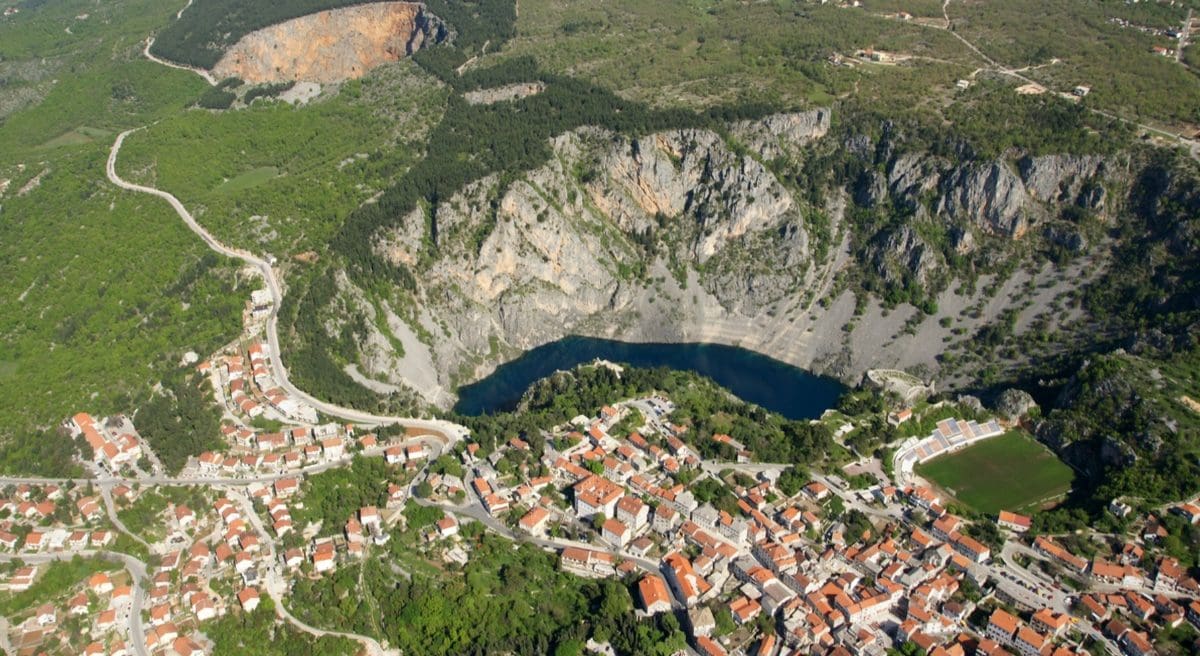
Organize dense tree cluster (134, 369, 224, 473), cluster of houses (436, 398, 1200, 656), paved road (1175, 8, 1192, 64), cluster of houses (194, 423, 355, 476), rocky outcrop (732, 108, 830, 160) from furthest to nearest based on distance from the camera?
paved road (1175, 8, 1192, 64)
rocky outcrop (732, 108, 830, 160)
dense tree cluster (134, 369, 224, 473)
cluster of houses (194, 423, 355, 476)
cluster of houses (436, 398, 1200, 656)

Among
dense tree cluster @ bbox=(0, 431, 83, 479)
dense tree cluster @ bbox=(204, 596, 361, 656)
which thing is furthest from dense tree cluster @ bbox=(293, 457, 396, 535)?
dense tree cluster @ bbox=(0, 431, 83, 479)

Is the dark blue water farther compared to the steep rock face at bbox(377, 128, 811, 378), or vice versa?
the steep rock face at bbox(377, 128, 811, 378)

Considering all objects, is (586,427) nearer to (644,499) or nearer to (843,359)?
(644,499)

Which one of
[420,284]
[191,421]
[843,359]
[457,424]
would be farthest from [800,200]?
[191,421]

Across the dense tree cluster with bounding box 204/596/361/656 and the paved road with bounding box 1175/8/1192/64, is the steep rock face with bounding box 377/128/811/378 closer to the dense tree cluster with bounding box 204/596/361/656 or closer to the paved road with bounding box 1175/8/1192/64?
the dense tree cluster with bounding box 204/596/361/656

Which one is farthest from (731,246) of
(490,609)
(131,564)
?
(131,564)
